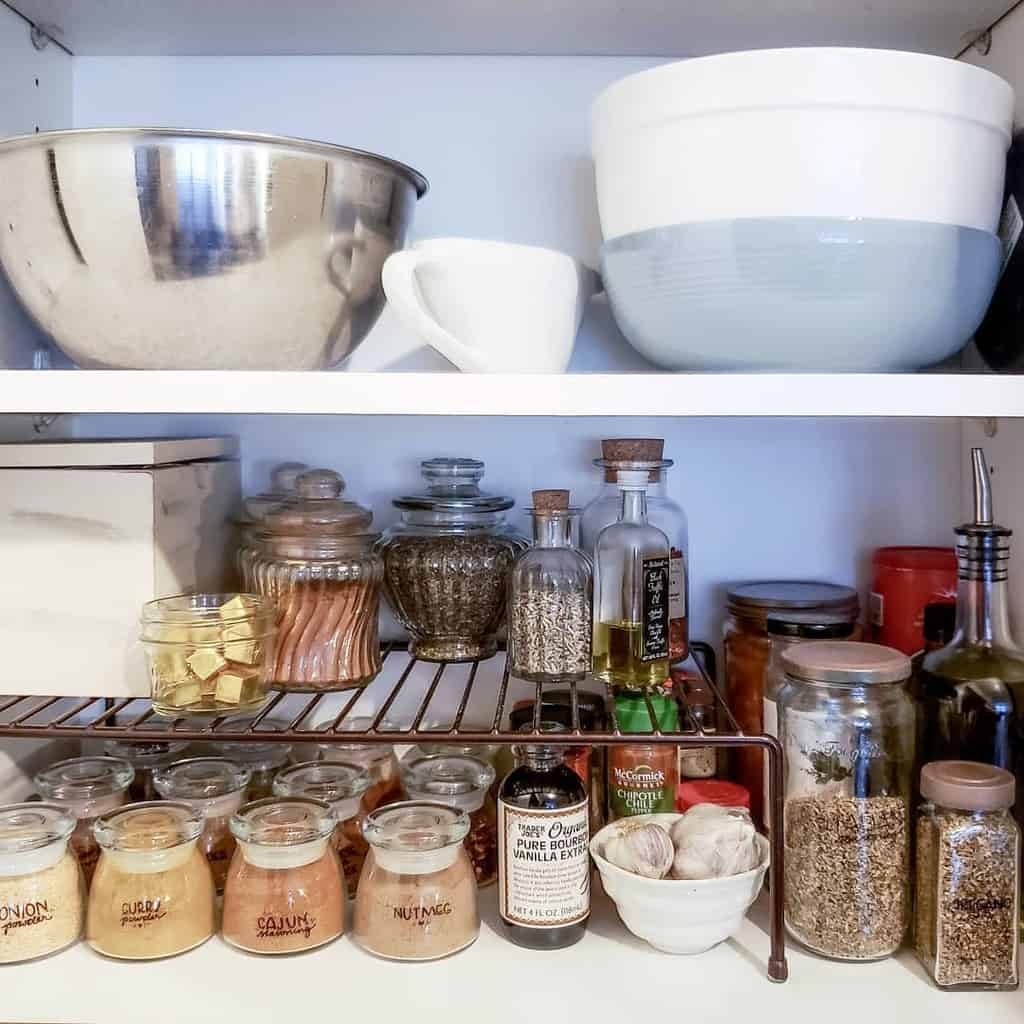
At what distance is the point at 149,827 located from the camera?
81cm

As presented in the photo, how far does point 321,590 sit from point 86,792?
0.28 m

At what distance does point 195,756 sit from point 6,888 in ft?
0.72

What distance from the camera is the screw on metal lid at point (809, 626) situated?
896 mm

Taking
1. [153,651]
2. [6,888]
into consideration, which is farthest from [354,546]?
[6,888]

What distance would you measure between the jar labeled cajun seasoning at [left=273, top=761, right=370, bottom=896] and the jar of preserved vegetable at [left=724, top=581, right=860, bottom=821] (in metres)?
0.37

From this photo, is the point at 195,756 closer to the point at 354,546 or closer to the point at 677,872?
the point at 354,546

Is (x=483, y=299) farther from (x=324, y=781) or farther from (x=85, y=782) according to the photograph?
(x=85, y=782)

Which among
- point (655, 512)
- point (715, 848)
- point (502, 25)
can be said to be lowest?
point (715, 848)

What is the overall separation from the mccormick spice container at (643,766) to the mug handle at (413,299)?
1.15 ft

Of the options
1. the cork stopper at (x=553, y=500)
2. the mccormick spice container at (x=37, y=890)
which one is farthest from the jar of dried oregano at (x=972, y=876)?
the mccormick spice container at (x=37, y=890)

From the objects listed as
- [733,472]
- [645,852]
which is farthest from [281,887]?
[733,472]

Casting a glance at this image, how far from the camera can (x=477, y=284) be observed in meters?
0.76

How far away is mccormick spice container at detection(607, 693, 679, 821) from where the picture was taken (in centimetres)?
88

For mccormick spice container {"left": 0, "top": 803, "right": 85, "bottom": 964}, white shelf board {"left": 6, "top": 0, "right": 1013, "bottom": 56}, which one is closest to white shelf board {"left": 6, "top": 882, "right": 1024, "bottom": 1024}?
mccormick spice container {"left": 0, "top": 803, "right": 85, "bottom": 964}
